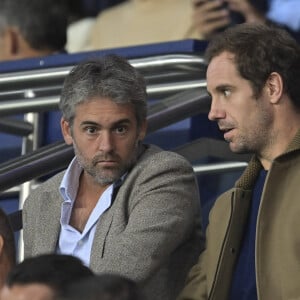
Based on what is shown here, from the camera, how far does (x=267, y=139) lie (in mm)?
4547

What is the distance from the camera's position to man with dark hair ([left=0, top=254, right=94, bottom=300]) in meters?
3.19

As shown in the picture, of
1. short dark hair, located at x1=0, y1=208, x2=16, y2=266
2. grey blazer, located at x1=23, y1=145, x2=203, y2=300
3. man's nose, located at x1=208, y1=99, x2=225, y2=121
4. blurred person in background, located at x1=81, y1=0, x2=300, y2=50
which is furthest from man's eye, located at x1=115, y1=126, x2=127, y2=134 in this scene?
blurred person in background, located at x1=81, y1=0, x2=300, y2=50

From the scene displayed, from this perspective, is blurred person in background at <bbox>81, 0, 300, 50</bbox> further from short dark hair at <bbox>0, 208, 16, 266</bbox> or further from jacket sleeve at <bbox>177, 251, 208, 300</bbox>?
short dark hair at <bbox>0, 208, 16, 266</bbox>

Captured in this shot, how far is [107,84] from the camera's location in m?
4.66

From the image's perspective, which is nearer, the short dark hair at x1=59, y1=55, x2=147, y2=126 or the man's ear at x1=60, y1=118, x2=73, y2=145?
the short dark hair at x1=59, y1=55, x2=147, y2=126

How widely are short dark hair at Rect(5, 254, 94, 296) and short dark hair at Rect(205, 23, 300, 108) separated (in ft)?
4.60

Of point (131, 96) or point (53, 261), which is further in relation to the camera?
point (131, 96)

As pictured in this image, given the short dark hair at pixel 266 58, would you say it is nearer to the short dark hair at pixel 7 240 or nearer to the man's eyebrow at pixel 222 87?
the man's eyebrow at pixel 222 87

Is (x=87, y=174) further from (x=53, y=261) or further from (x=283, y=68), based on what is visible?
(x=53, y=261)

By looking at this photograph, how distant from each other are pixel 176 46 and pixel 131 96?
1.40 m

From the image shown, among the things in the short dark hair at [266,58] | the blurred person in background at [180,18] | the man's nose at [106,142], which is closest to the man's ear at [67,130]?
the man's nose at [106,142]

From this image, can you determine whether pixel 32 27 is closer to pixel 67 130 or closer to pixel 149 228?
pixel 67 130

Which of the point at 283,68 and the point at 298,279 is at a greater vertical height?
the point at 283,68

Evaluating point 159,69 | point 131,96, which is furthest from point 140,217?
point 159,69
